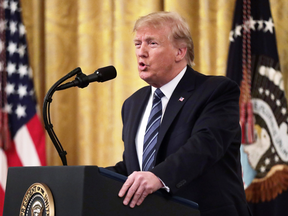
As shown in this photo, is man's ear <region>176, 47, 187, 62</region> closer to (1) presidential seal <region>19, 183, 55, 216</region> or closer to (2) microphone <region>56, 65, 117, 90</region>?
(2) microphone <region>56, 65, 117, 90</region>

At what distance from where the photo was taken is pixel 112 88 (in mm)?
4156

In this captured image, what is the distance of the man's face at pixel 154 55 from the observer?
2.10 metres

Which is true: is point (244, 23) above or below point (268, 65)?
above

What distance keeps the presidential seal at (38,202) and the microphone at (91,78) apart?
462mm

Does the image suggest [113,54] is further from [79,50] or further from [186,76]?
[186,76]

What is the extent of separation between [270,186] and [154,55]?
6.18ft

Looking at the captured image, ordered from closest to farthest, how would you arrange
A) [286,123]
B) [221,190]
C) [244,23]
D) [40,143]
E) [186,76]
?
1. [221,190]
2. [186,76]
3. [286,123]
4. [244,23]
5. [40,143]

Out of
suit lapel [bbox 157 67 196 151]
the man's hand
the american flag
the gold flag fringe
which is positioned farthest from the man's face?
the american flag

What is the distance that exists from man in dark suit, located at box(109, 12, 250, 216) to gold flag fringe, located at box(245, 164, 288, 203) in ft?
4.92

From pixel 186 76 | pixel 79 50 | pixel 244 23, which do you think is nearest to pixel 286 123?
pixel 244 23

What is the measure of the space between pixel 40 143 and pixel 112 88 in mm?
999

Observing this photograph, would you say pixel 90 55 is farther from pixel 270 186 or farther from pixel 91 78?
pixel 91 78

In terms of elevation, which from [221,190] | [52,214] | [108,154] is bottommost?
[108,154]

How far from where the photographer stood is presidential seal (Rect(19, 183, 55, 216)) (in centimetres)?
120
